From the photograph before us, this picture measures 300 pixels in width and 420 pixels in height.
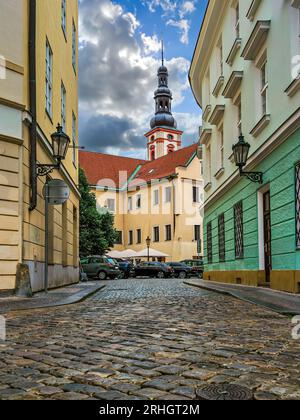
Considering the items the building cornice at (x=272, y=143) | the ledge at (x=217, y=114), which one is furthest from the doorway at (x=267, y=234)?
the ledge at (x=217, y=114)

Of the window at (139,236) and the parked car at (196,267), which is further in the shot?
the window at (139,236)

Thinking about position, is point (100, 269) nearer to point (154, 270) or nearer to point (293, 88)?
point (154, 270)

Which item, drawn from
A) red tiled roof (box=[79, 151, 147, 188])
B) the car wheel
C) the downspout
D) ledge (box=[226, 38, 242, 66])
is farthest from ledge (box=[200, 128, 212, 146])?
red tiled roof (box=[79, 151, 147, 188])

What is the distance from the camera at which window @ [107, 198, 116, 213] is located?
184 ft

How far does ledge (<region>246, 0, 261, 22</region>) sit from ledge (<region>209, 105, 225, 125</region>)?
454 centimetres

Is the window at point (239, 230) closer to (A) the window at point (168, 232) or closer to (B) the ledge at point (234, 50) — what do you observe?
(B) the ledge at point (234, 50)

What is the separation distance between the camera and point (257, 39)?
12.9 metres

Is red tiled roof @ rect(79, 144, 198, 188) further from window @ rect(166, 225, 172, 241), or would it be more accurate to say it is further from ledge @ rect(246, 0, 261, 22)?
ledge @ rect(246, 0, 261, 22)

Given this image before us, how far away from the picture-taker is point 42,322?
21.9 feet

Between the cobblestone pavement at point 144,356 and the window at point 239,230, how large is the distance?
884 centimetres

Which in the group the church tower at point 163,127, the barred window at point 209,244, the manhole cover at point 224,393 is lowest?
the manhole cover at point 224,393

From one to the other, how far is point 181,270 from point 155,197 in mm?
14592

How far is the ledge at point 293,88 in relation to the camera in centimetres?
1014

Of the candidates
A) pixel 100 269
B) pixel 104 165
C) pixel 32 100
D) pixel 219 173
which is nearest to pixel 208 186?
pixel 219 173
